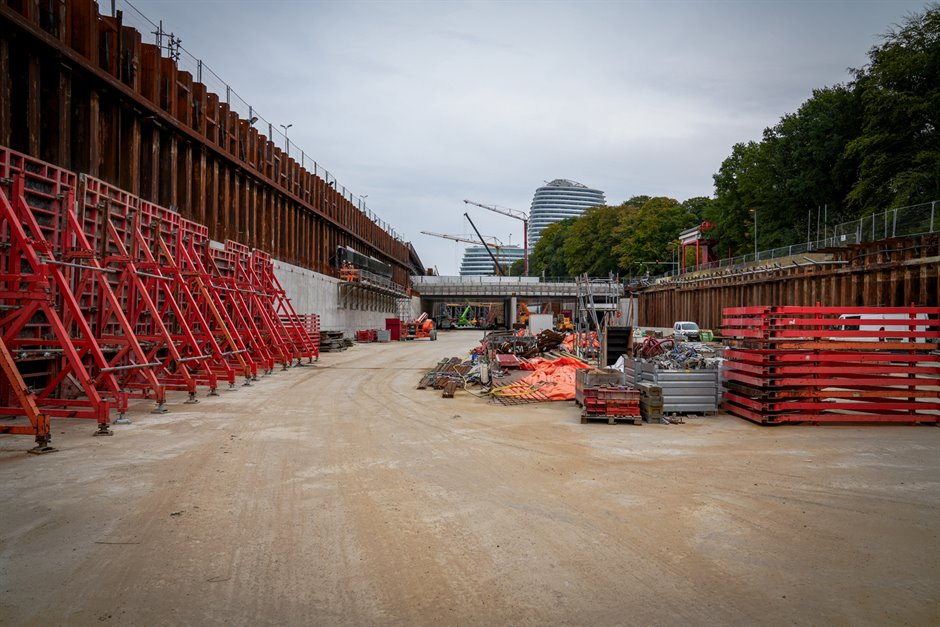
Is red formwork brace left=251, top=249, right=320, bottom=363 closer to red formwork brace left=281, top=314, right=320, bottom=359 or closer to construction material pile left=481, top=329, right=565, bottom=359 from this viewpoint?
red formwork brace left=281, top=314, right=320, bottom=359

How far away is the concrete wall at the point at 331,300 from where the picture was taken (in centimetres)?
3266

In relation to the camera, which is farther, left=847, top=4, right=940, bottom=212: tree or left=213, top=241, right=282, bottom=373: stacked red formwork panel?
left=847, top=4, right=940, bottom=212: tree

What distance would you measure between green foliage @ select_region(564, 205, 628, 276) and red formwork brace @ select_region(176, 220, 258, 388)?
7770cm

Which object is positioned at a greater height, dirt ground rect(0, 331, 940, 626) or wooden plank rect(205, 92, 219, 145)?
wooden plank rect(205, 92, 219, 145)

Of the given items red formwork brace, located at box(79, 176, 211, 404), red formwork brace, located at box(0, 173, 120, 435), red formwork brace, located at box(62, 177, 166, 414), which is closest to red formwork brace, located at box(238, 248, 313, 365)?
red formwork brace, located at box(79, 176, 211, 404)

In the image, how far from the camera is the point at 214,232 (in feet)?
84.2

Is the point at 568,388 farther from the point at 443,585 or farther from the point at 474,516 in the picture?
the point at 443,585

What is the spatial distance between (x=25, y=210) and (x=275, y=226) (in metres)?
25.5

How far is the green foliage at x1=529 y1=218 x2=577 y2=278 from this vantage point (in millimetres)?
116750

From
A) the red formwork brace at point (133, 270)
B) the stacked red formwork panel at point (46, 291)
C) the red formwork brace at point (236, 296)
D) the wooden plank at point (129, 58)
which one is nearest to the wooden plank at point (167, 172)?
the wooden plank at point (129, 58)

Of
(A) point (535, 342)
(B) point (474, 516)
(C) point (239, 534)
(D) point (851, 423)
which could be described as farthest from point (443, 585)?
(A) point (535, 342)

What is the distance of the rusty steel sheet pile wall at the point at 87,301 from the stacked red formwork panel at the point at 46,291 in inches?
0.9

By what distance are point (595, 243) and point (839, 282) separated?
68997 mm

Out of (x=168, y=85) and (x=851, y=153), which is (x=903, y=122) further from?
(x=168, y=85)
